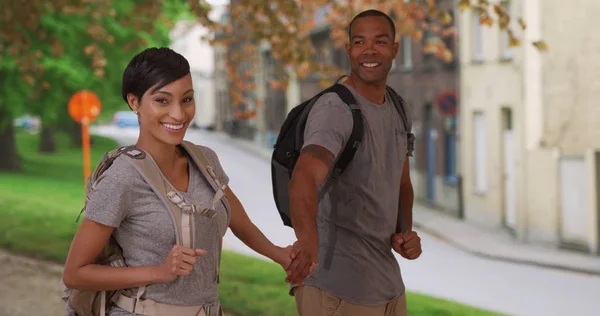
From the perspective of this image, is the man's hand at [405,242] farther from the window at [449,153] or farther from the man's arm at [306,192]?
the window at [449,153]

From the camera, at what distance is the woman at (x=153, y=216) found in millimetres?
3408

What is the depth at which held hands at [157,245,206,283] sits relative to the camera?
340 cm

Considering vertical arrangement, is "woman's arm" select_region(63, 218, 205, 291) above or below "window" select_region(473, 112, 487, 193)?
above

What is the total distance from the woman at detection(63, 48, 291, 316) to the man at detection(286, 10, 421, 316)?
0.85 meters

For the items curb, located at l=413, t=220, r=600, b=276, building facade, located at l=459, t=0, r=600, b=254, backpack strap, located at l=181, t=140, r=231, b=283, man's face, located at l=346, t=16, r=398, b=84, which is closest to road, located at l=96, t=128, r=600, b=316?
curb, located at l=413, t=220, r=600, b=276

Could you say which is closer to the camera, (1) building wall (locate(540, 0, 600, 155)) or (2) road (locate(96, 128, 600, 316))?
(2) road (locate(96, 128, 600, 316))

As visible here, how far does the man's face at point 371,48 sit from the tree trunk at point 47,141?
52497 mm

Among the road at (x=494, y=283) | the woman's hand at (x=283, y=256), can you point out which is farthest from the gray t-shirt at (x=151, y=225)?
the road at (x=494, y=283)

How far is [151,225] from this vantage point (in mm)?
3467

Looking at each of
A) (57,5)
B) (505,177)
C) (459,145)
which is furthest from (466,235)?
(57,5)

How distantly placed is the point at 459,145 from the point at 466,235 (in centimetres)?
522

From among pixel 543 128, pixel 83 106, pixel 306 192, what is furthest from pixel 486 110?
pixel 306 192

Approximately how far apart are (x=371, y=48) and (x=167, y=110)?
1.22 metres

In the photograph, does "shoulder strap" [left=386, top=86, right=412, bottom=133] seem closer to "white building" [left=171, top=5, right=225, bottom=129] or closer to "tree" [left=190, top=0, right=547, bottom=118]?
"tree" [left=190, top=0, right=547, bottom=118]
